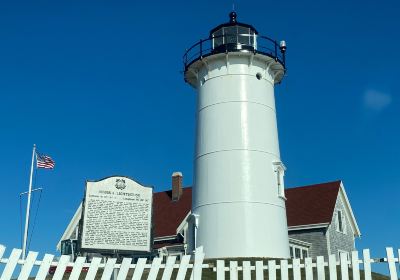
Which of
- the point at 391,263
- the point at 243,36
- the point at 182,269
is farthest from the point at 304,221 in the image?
the point at 182,269

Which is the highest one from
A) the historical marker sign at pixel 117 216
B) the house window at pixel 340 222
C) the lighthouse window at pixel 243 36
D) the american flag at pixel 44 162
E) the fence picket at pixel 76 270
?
the lighthouse window at pixel 243 36

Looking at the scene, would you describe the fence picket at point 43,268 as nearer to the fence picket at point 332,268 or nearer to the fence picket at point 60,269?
the fence picket at point 60,269

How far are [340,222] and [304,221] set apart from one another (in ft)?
10.4

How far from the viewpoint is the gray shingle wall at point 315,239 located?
2748cm

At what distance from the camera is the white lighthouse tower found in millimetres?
19688

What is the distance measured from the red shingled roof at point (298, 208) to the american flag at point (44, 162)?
26.1 feet

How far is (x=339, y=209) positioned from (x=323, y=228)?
293 centimetres

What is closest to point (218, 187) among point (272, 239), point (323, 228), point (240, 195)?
point (240, 195)

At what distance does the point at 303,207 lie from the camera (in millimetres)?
29719

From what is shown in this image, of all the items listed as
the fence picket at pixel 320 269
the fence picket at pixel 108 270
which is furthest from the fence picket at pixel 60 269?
the fence picket at pixel 320 269

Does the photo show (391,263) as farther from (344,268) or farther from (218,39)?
(218,39)

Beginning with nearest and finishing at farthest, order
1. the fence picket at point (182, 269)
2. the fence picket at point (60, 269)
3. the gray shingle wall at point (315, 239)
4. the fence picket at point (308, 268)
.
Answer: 1. the fence picket at point (60, 269)
2. the fence picket at point (182, 269)
3. the fence picket at point (308, 268)
4. the gray shingle wall at point (315, 239)

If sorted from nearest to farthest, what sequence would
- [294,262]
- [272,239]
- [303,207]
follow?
[294,262] → [272,239] → [303,207]

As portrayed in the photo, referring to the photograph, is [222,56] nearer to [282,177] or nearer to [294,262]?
[282,177]
